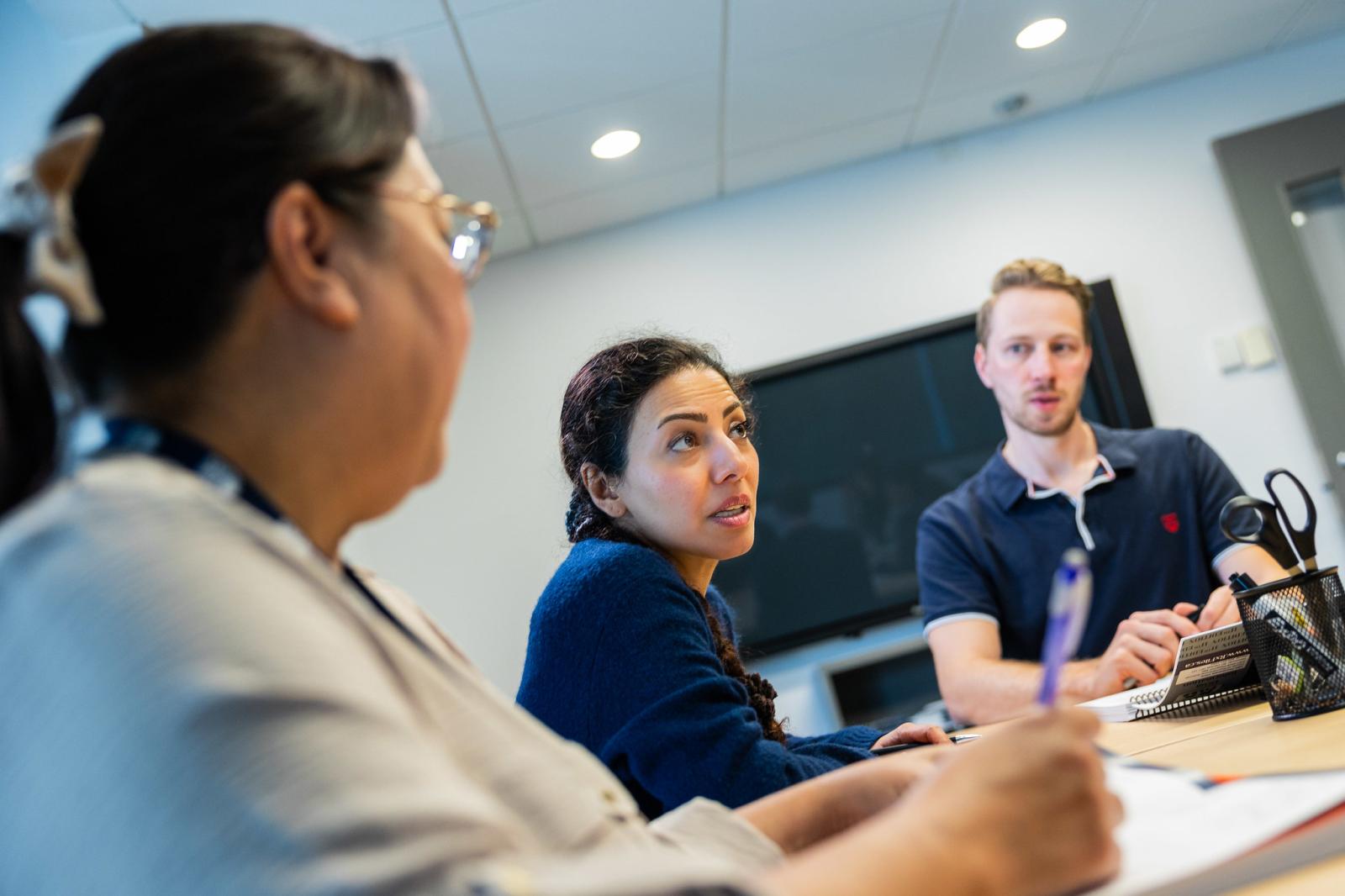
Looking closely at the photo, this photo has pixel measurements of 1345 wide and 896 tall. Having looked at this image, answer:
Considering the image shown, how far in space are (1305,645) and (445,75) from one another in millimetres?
2515

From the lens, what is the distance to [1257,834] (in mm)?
580

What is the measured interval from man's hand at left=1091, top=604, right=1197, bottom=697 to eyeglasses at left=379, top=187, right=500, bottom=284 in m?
1.25

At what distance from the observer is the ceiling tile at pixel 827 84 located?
3.25m

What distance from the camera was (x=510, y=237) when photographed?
161 inches

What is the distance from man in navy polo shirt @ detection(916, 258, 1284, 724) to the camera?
220cm

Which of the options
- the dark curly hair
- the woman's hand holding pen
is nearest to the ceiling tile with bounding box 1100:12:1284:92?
the dark curly hair

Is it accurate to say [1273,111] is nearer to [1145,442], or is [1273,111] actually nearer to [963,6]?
[963,6]

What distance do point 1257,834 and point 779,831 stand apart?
1.13ft

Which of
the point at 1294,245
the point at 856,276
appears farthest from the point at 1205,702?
the point at 1294,245

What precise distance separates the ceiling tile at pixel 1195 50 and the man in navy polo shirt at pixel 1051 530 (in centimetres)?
183

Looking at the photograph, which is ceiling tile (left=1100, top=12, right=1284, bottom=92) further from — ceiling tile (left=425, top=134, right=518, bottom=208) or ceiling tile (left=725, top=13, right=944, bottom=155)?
ceiling tile (left=425, top=134, right=518, bottom=208)

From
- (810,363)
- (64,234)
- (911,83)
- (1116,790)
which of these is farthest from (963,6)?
(64,234)

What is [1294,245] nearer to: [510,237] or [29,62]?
[510,237]

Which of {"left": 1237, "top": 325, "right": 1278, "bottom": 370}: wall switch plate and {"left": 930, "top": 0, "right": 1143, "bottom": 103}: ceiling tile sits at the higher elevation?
{"left": 930, "top": 0, "right": 1143, "bottom": 103}: ceiling tile
